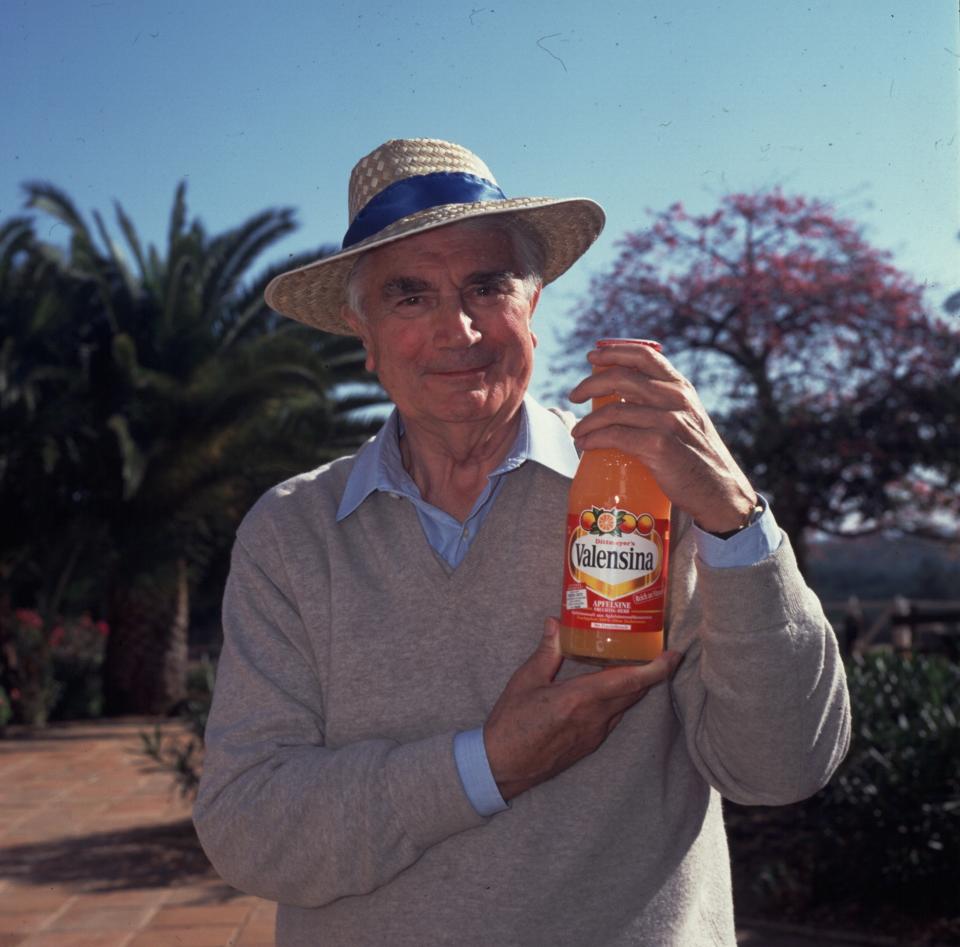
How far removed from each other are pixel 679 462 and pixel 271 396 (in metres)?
11.9

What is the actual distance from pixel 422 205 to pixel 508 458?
45 centimetres

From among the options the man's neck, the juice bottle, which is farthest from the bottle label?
the man's neck

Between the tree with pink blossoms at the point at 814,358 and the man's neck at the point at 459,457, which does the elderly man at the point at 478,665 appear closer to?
the man's neck at the point at 459,457

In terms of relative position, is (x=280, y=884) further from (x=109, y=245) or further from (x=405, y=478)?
(x=109, y=245)

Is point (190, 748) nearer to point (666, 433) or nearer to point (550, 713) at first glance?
point (550, 713)

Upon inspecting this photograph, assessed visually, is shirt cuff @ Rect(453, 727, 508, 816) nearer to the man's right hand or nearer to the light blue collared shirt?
the man's right hand

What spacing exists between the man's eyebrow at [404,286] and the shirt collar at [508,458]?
0.78 feet

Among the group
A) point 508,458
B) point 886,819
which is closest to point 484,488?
point 508,458

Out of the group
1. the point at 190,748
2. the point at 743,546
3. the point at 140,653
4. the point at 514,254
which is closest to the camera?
the point at 743,546

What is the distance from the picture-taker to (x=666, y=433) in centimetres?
152

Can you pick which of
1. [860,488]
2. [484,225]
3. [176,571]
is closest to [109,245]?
[176,571]

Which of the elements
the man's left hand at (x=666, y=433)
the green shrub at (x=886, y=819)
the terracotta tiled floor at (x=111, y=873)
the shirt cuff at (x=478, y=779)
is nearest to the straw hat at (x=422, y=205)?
the man's left hand at (x=666, y=433)

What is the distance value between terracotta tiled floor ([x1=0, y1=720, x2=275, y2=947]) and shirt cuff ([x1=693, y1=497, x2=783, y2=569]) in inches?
163

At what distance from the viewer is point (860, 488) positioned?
11289 millimetres
